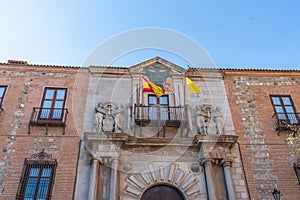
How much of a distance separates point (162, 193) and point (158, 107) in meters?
3.58

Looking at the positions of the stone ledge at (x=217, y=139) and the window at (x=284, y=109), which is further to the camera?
the window at (x=284, y=109)

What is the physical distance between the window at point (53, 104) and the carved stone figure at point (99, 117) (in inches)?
56.0

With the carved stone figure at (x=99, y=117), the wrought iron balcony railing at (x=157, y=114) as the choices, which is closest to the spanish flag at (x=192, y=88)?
the wrought iron balcony railing at (x=157, y=114)

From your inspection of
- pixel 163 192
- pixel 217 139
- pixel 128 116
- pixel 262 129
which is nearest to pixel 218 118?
pixel 217 139

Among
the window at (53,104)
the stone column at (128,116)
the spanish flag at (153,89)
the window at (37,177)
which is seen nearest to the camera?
the window at (37,177)

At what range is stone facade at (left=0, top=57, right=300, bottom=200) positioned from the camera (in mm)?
10250

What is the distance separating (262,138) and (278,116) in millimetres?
1383

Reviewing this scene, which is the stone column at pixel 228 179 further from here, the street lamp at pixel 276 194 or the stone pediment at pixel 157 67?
the stone pediment at pixel 157 67

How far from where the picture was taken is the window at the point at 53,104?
38.5 ft

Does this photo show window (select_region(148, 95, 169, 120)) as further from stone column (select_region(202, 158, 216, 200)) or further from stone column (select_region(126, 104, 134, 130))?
stone column (select_region(202, 158, 216, 200))

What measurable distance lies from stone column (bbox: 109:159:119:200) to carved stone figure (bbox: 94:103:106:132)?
1599 millimetres

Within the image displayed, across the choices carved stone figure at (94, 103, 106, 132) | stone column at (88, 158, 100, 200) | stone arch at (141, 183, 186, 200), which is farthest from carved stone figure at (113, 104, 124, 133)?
stone arch at (141, 183, 186, 200)

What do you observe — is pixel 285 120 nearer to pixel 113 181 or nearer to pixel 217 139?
pixel 217 139

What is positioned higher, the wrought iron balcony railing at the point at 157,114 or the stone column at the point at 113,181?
the wrought iron balcony railing at the point at 157,114
